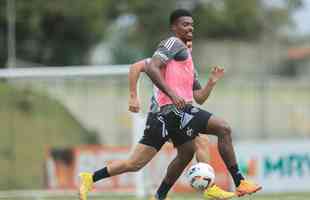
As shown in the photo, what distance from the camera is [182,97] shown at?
35.4 feet

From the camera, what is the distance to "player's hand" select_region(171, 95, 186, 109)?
10.6 m

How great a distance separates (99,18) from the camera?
6262 centimetres

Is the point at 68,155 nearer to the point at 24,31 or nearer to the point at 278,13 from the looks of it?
the point at 24,31

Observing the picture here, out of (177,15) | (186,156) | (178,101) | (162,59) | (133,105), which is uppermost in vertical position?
(177,15)

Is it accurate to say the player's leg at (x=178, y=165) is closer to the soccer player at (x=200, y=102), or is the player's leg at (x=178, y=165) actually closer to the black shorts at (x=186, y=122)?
the soccer player at (x=200, y=102)

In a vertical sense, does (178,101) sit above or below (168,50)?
below

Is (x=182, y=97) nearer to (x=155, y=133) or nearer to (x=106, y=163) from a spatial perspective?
(x=155, y=133)

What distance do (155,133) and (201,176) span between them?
27.7 inches

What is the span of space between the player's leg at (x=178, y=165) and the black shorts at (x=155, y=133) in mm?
307

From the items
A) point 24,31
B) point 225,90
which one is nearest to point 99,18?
point 24,31

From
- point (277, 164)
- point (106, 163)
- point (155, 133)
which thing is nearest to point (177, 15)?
point (155, 133)

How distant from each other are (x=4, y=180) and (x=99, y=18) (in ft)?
137

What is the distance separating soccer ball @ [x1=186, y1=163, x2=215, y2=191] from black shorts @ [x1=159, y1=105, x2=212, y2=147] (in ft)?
1.29

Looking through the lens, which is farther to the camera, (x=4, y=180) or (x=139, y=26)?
(x=139, y=26)
